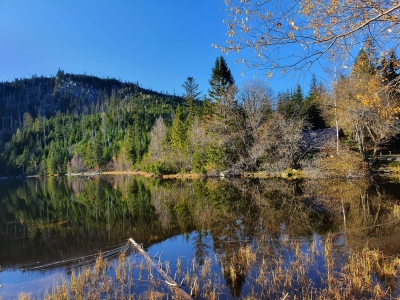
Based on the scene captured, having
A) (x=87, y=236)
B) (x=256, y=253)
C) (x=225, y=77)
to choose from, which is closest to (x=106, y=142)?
(x=225, y=77)

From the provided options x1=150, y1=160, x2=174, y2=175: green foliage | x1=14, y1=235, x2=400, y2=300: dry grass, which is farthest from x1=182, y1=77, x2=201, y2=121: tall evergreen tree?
x1=14, y1=235, x2=400, y2=300: dry grass

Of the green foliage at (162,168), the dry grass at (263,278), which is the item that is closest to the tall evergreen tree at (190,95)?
the green foliage at (162,168)

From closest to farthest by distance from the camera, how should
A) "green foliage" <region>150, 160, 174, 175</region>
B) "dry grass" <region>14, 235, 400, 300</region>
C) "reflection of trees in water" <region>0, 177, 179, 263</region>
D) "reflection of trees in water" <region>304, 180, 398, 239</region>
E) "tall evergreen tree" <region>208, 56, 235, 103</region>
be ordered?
"dry grass" <region>14, 235, 400, 300</region>, "reflection of trees in water" <region>304, 180, 398, 239</region>, "reflection of trees in water" <region>0, 177, 179, 263</region>, "tall evergreen tree" <region>208, 56, 235, 103</region>, "green foliage" <region>150, 160, 174, 175</region>

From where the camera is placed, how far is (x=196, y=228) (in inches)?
497

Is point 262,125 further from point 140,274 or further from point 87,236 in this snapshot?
point 140,274

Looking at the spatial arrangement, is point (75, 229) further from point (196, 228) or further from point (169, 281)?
point (169, 281)

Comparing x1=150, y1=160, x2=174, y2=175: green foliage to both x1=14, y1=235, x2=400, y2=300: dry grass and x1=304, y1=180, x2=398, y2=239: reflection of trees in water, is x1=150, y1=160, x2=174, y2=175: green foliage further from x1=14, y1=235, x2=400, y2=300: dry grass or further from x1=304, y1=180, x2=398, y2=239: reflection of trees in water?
x1=14, y1=235, x2=400, y2=300: dry grass

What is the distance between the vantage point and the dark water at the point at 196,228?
8.96 metres

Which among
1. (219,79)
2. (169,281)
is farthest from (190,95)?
(169,281)

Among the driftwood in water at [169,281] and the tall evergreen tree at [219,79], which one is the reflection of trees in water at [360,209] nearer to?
the driftwood in water at [169,281]

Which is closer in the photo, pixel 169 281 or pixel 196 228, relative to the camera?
pixel 169 281

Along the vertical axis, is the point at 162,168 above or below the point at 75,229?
above

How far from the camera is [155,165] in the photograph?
47.8 metres

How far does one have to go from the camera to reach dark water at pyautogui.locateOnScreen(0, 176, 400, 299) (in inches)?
353
